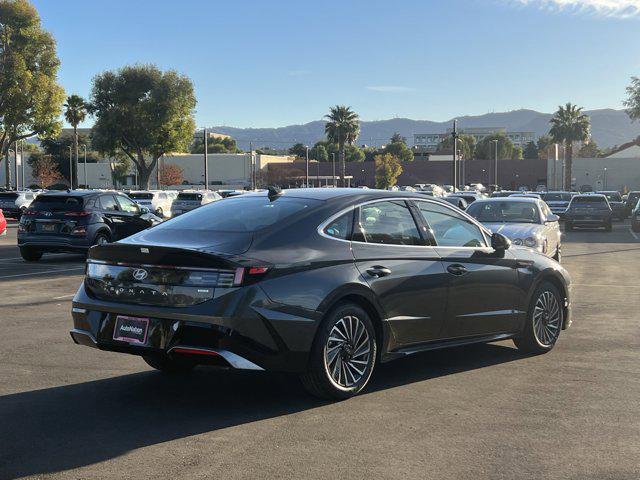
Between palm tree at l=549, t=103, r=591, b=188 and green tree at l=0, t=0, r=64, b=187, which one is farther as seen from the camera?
palm tree at l=549, t=103, r=591, b=188

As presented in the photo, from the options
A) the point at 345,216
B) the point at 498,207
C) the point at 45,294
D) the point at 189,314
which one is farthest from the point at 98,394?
the point at 498,207

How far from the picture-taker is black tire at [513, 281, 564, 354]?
7.46 m

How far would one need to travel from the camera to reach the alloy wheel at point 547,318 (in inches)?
298

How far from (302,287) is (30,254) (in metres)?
13.6

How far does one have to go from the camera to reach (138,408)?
5598mm

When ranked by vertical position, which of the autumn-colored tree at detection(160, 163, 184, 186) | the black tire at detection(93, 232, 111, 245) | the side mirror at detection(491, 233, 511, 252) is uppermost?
the autumn-colored tree at detection(160, 163, 184, 186)

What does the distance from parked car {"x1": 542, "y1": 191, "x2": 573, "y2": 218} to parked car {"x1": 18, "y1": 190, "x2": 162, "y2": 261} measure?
24837 millimetres

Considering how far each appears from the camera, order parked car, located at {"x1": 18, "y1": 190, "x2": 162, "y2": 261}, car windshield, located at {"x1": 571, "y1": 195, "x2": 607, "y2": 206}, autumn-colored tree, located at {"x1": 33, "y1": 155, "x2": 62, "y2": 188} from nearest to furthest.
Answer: parked car, located at {"x1": 18, "y1": 190, "x2": 162, "y2": 261} < car windshield, located at {"x1": 571, "y1": 195, "x2": 607, "y2": 206} < autumn-colored tree, located at {"x1": 33, "y1": 155, "x2": 62, "y2": 188}

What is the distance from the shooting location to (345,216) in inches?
240

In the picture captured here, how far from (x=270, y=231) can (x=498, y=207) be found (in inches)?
424

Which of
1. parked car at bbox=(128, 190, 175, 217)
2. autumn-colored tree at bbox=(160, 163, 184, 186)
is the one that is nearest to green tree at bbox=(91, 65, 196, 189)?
parked car at bbox=(128, 190, 175, 217)

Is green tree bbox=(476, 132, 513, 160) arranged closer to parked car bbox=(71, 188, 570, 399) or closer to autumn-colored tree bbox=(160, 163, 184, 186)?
autumn-colored tree bbox=(160, 163, 184, 186)

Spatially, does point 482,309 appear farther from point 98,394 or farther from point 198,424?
point 98,394

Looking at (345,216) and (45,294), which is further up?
(345,216)
